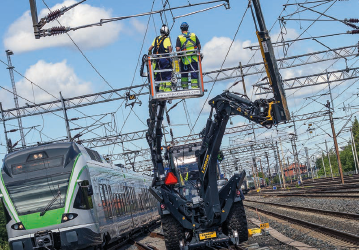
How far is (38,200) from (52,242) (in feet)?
3.92

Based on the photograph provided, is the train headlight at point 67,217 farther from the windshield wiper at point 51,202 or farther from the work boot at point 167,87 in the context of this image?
the work boot at point 167,87

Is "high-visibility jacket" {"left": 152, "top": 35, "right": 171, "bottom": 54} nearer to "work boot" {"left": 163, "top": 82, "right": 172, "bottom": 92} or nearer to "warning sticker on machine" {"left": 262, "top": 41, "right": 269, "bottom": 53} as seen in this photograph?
"work boot" {"left": 163, "top": 82, "right": 172, "bottom": 92}

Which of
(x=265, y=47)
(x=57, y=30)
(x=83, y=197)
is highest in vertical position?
(x=57, y=30)

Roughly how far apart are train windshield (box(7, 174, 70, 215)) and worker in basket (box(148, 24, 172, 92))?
4.12 metres

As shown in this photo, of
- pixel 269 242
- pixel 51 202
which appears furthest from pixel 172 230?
pixel 51 202

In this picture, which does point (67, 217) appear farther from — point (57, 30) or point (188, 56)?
point (188, 56)

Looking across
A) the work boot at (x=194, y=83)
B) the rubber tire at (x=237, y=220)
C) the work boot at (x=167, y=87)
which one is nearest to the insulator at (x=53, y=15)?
the work boot at (x=167, y=87)

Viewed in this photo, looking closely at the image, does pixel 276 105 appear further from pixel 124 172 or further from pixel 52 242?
pixel 124 172

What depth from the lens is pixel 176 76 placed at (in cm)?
1333

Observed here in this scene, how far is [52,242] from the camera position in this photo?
48.6 ft

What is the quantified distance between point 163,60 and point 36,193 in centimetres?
508

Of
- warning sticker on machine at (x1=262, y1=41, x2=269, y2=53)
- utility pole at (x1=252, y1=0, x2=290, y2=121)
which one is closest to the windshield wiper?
utility pole at (x1=252, y1=0, x2=290, y2=121)

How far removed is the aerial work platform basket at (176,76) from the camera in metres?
13.1

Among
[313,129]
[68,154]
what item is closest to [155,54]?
[68,154]
